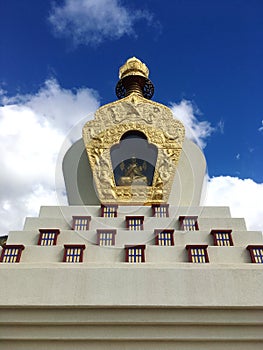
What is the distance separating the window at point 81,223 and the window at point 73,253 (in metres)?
0.88

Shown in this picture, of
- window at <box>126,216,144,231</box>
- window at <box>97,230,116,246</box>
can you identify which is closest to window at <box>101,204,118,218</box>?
window at <box>126,216,144,231</box>

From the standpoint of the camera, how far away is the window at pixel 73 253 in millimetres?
5520

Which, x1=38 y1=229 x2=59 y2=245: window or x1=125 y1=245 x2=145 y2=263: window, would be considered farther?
x1=38 y1=229 x2=59 y2=245: window

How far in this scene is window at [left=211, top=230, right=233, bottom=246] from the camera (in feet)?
19.5

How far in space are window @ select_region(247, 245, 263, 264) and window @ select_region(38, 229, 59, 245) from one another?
379cm

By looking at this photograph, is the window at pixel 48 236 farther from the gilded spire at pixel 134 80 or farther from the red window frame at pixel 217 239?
the gilded spire at pixel 134 80

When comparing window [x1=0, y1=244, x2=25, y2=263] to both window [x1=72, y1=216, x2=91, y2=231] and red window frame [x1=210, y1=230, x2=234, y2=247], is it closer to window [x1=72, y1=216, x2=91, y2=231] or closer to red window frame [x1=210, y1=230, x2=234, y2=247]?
window [x1=72, y1=216, x2=91, y2=231]

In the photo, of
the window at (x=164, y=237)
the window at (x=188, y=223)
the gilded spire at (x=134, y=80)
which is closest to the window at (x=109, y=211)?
the window at (x=164, y=237)

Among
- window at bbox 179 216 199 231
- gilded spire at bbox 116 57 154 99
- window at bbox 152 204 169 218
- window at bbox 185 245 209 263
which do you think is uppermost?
gilded spire at bbox 116 57 154 99

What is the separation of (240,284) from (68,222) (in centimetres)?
371

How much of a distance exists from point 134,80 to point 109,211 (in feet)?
21.7

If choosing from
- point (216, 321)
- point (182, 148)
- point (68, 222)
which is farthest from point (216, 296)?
point (182, 148)

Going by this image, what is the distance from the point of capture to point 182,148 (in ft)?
30.1

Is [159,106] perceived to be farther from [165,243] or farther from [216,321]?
[216,321]
